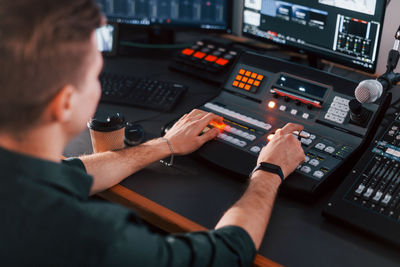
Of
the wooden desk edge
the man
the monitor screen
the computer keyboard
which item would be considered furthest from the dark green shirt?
the monitor screen

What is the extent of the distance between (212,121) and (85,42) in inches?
26.1

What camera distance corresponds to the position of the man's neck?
Answer: 73 centimetres

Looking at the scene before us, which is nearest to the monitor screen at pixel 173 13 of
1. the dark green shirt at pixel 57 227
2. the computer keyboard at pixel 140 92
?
the computer keyboard at pixel 140 92

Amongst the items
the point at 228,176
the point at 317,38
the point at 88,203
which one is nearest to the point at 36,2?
the point at 88,203

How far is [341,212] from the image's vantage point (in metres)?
1.03

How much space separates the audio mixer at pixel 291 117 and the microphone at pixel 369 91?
0.11 metres

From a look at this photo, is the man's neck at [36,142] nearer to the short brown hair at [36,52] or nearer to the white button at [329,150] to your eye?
the short brown hair at [36,52]

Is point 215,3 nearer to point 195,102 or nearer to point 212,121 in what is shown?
point 195,102

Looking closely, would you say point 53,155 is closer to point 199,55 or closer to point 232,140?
point 232,140

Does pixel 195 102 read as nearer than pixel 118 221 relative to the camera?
No

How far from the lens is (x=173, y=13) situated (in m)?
1.80

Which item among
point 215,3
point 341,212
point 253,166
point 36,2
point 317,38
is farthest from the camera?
point 215,3

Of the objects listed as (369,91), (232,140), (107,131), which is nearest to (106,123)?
(107,131)

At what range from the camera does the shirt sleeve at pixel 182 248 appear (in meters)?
0.71
